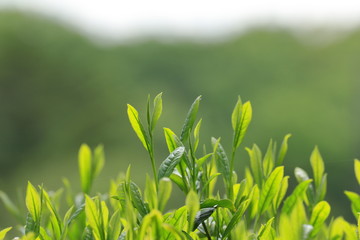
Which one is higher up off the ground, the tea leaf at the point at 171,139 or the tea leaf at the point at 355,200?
the tea leaf at the point at 171,139

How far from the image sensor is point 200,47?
1364 inches

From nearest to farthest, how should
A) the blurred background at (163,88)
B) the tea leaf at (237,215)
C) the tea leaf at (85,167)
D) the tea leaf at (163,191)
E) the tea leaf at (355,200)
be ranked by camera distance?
the tea leaf at (163,191)
the tea leaf at (237,215)
the tea leaf at (355,200)
the tea leaf at (85,167)
the blurred background at (163,88)

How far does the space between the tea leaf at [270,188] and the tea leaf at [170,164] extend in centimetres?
17

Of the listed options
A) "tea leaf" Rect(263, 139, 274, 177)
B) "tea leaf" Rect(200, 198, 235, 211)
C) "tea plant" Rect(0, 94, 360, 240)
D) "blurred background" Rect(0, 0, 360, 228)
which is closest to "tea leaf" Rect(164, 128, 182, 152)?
"tea plant" Rect(0, 94, 360, 240)

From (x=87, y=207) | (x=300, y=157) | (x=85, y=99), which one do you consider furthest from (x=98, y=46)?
(x=87, y=207)

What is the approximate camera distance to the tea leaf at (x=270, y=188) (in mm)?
985

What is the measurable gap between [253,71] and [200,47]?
3.32 metres

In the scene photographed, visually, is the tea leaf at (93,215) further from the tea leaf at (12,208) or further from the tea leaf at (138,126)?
the tea leaf at (12,208)

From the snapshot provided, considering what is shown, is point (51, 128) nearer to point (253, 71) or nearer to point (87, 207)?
point (253, 71)

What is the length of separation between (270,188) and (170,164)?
7.8 inches

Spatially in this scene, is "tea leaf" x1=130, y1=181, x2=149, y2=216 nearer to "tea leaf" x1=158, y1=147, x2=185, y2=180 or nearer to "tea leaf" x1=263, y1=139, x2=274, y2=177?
"tea leaf" x1=158, y1=147, x2=185, y2=180

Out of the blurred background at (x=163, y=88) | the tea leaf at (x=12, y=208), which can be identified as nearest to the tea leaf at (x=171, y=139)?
the tea leaf at (x=12, y=208)

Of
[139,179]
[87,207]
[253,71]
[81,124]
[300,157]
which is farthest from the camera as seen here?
[253,71]

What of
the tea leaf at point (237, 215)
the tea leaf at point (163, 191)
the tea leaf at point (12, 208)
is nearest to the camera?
the tea leaf at point (163, 191)
